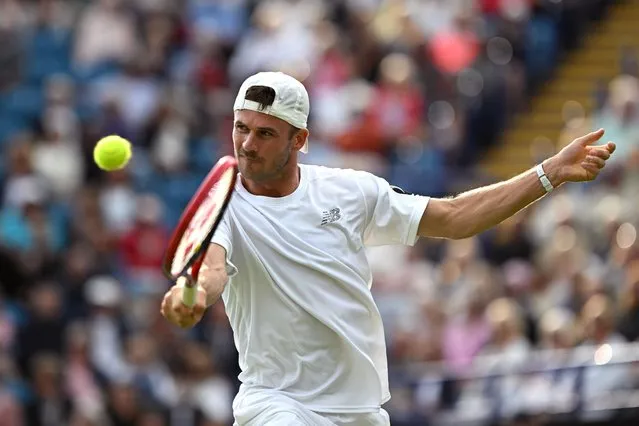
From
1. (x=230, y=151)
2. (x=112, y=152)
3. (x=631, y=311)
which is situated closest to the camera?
(x=112, y=152)

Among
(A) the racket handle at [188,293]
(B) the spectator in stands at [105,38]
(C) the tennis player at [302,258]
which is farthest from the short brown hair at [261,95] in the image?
(B) the spectator in stands at [105,38]

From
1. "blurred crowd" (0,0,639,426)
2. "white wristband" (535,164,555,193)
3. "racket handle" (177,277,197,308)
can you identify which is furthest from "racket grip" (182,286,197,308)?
"blurred crowd" (0,0,639,426)

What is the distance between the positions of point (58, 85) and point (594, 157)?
10.4m

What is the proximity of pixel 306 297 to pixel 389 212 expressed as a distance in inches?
24.0

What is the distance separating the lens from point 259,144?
723 cm

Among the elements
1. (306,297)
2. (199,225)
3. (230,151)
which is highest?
(199,225)

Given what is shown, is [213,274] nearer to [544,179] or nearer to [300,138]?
[300,138]

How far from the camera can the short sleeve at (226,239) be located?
23.0 feet

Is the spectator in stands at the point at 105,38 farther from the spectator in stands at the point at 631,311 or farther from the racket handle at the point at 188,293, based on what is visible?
the racket handle at the point at 188,293

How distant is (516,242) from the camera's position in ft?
51.4

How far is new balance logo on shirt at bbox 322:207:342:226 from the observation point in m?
7.38

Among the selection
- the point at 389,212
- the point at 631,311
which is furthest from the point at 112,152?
the point at 631,311

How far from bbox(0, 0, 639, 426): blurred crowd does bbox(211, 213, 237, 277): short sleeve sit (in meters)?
5.85

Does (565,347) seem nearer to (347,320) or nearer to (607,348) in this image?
(607,348)
